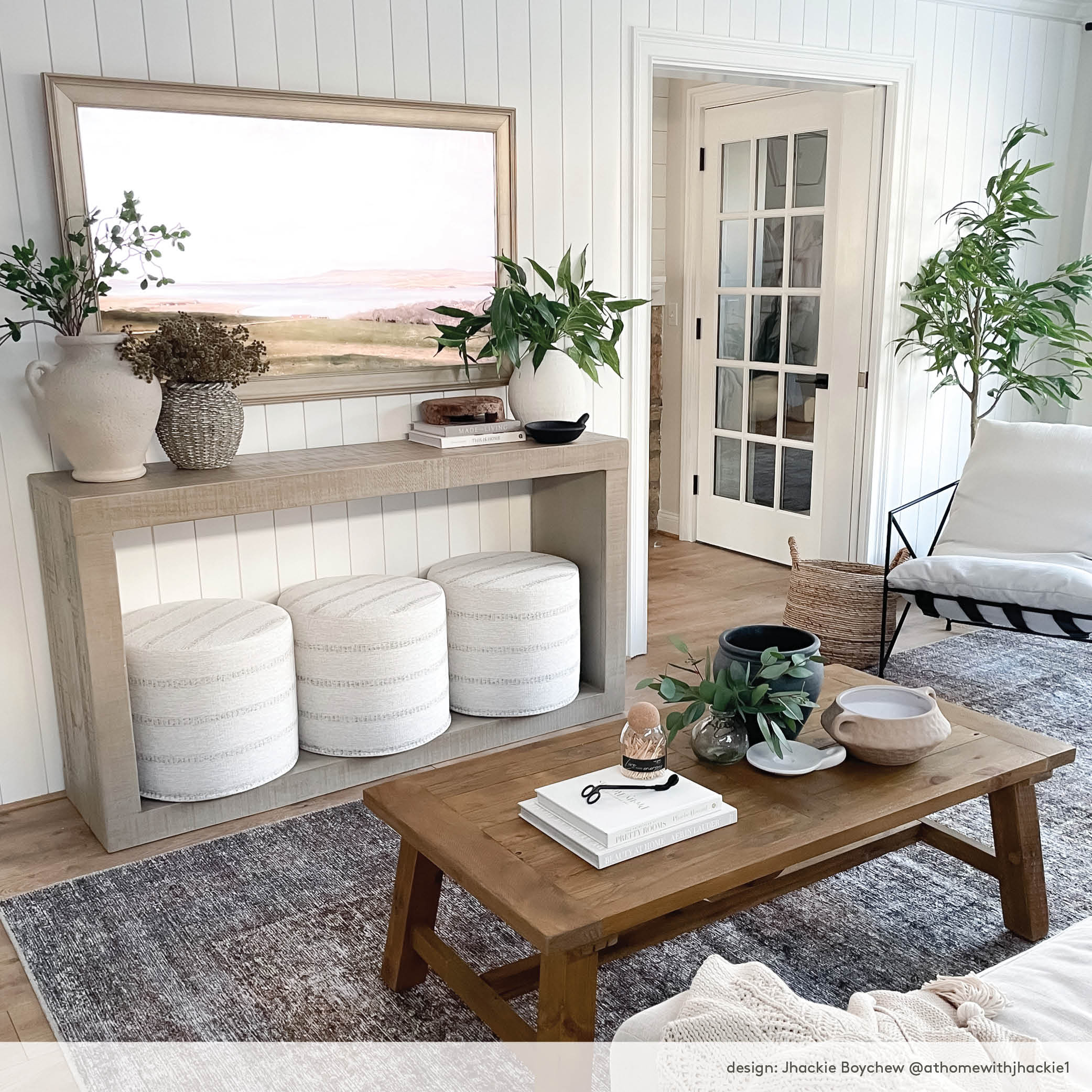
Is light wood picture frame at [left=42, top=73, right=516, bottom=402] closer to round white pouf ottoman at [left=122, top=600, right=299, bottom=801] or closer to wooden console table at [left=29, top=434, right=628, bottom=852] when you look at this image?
wooden console table at [left=29, top=434, right=628, bottom=852]

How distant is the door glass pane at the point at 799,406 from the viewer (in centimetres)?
479

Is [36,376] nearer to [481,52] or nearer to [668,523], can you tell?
[481,52]

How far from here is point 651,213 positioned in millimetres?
4074

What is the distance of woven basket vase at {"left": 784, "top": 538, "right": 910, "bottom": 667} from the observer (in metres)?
3.88

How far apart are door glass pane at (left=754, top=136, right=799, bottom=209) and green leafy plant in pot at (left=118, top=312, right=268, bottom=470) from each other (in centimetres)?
274

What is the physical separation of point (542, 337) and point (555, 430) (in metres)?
0.27

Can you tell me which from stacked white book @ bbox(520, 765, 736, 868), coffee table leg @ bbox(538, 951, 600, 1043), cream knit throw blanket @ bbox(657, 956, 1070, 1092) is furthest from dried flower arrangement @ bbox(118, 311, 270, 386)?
cream knit throw blanket @ bbox(657, 956, 1070, 1092)

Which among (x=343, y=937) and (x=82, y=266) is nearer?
(x=343, y=937)

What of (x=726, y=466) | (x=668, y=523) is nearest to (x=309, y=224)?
(x=726, y=466)

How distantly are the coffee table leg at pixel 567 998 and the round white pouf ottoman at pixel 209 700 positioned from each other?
1.32 meters

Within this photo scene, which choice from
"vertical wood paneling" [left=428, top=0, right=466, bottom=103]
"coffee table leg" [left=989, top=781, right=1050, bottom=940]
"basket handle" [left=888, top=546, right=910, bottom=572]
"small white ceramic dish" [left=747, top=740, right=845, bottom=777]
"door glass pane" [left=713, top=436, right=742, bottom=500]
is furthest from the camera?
"door glass pane" [left=713, top=436, right=742, bottom=500]

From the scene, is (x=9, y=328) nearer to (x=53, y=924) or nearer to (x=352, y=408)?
(x=352, y=408)

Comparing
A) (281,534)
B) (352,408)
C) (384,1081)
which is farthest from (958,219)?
(384,1081)

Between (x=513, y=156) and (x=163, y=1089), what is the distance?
2.55m
